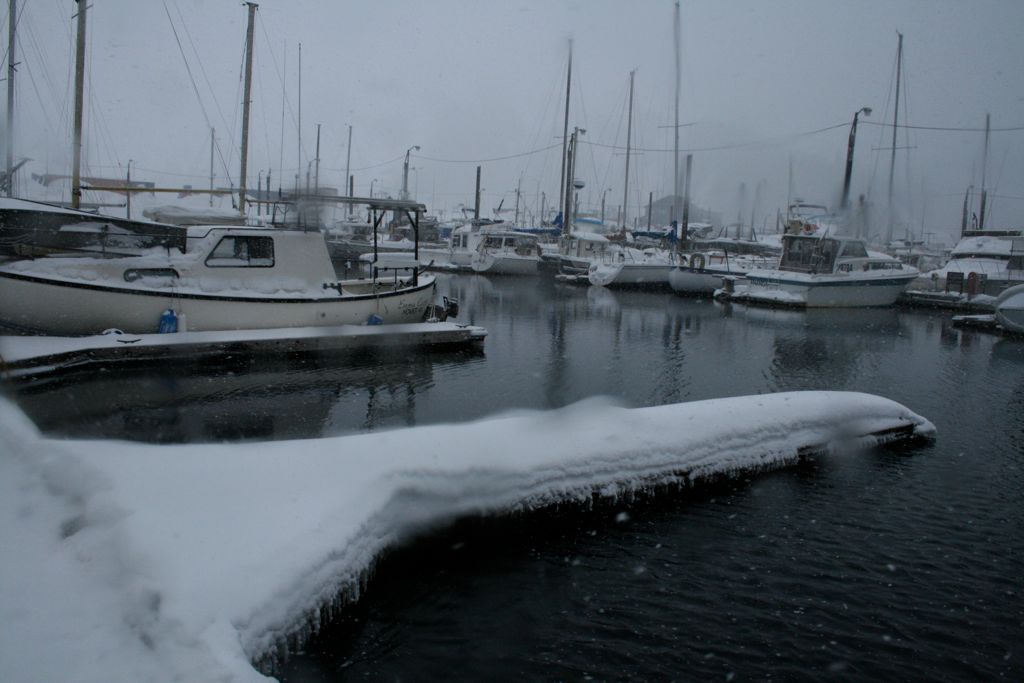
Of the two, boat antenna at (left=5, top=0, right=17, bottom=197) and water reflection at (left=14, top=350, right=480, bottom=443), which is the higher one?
boat antenna at (left=5, top=0, right=17, bottom=197)

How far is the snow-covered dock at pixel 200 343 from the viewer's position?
471 inches

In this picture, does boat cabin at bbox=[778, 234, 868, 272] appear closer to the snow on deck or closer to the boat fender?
the snow on deck

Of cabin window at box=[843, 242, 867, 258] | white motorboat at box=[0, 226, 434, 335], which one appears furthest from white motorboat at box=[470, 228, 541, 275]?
white motorboat at box=[0, 226, 434, 335]

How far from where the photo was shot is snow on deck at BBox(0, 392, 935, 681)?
4.02 meters

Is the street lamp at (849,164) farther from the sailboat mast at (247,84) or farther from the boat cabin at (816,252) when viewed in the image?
the sailboat mast at (247,84)

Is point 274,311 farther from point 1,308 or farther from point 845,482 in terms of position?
point 845,482

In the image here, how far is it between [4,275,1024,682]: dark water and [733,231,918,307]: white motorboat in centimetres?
1648

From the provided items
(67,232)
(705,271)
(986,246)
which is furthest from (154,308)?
(986,246)

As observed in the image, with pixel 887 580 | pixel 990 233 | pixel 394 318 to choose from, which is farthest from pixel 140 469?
pixel 990 233

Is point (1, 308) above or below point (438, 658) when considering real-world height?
above

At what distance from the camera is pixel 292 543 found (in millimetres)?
5273

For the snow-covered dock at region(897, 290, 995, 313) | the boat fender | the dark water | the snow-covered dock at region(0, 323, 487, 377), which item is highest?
the snow-covered dock at region(897, 290, 995, 313)

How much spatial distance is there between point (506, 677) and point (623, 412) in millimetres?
4532

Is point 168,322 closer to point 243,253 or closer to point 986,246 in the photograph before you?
point 243,253
